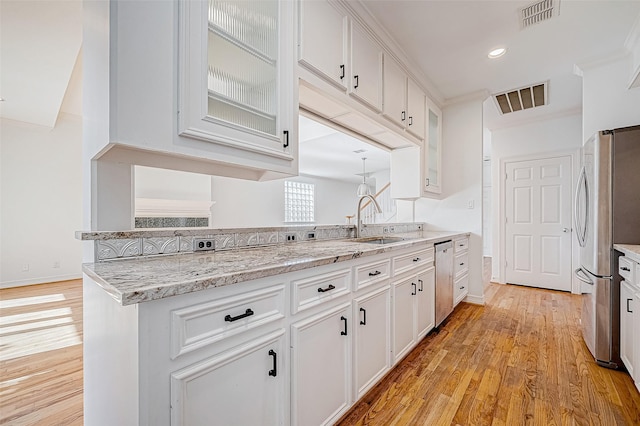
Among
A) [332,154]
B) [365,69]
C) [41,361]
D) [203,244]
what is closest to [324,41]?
[365,69]

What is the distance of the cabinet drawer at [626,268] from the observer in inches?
67.6

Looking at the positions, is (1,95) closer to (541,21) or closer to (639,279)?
(541,21)

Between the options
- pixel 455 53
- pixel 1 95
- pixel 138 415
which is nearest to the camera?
pixel 138 415

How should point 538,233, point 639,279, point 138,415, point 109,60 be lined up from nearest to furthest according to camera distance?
1. point 138,415
2. point 109,60
3. point 639,279
4. point 538,233

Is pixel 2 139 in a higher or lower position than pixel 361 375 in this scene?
higher

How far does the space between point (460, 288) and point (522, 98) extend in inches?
102

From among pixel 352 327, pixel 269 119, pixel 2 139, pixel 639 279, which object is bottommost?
pixel 352 327

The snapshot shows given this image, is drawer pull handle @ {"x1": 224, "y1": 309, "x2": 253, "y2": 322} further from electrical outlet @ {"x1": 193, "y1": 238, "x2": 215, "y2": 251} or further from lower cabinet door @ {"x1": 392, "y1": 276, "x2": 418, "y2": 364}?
lower cabinet door @ {"x1": 392, "y1": 276, "x2": 418, "y2": 364}

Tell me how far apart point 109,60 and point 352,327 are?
4.89 ft

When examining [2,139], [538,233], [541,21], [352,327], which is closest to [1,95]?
[2,139]

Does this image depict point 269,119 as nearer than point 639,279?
Yes

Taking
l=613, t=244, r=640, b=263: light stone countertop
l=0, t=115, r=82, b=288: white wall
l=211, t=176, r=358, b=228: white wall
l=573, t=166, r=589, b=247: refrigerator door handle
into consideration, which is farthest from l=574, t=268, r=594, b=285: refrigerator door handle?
l=0, t=115, r=82, b=288: white wall

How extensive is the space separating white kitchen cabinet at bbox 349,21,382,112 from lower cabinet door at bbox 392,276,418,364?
1380 millimetres

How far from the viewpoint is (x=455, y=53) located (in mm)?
2721
